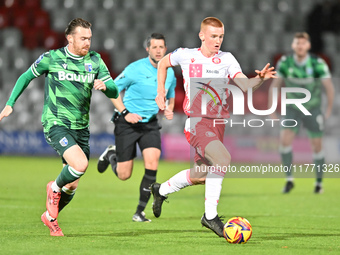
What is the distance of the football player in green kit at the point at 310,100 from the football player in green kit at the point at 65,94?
227 inches

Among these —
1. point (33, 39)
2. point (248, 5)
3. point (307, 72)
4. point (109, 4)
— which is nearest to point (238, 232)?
point (307, 72)

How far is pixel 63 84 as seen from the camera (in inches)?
274

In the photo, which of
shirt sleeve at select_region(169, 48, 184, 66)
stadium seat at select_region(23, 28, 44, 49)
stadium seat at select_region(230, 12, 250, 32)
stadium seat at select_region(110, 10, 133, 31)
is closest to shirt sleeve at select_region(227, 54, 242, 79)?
shirt sleeve at select_region(169, 48, 184, 66)

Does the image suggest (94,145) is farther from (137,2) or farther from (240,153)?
(137,2)

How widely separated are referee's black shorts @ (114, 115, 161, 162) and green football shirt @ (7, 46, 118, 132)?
6.16ft

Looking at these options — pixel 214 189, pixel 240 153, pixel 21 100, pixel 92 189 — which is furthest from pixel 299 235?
pixel 21 100

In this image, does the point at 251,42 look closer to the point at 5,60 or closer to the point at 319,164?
the point at 5,60

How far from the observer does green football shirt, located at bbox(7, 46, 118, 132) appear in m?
6.96

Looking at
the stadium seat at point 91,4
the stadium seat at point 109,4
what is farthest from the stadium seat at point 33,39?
the stadium seat at point 109,4

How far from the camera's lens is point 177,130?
63.4ft

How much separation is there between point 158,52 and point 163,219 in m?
2.10

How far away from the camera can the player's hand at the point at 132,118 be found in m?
8.64

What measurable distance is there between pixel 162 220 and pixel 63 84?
2419 millimetres

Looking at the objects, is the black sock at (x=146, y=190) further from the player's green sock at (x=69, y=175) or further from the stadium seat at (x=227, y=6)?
the stadium seat at (x=227, y=6)
